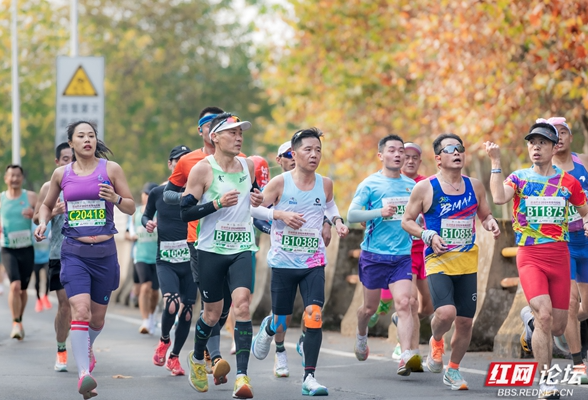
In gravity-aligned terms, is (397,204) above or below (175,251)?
above

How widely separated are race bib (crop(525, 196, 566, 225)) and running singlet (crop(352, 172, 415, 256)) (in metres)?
1.83

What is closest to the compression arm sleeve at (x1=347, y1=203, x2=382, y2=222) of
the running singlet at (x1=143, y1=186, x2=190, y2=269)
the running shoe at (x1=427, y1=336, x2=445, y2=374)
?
the running shoe at (x1=427, y1=336, x2=445, y2=374)

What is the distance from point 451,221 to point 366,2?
18.0 metres

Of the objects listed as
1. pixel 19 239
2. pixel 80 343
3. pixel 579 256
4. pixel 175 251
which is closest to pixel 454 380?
pixel 579 256

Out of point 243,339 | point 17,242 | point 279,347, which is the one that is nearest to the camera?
point 243,339

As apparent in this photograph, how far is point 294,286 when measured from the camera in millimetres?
10117

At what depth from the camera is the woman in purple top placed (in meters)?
9.64

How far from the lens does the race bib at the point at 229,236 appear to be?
9.42 m

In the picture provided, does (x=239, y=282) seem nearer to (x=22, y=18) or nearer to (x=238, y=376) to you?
(x=238, y=376)

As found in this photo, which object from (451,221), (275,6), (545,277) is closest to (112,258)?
(451,221)

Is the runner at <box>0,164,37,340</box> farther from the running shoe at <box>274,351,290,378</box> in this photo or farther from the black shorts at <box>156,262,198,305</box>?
the running shoe at <box>274,351,290,378</box>

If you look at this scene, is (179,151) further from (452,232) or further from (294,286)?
(452,232)

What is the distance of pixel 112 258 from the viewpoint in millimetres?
9859

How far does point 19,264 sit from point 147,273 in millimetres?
1987
